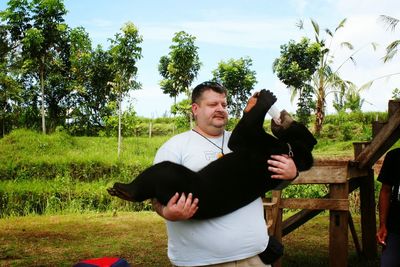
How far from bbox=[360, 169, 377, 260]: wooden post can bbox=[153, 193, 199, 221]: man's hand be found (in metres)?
4.27

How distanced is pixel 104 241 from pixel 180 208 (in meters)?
6.18

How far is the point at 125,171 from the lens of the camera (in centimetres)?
1792

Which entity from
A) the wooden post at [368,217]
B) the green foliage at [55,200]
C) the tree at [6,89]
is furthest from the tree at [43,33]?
the wooden post at [368,217]

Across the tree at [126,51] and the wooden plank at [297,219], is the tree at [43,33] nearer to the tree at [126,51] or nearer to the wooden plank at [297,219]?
the tree at [126,51]

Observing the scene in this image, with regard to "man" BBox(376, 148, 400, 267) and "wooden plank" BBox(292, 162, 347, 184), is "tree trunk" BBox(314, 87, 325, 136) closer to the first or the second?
"wooden plank" BBox(292, 162, 347, 184)

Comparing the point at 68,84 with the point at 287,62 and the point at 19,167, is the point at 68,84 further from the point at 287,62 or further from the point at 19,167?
the point at 287,62

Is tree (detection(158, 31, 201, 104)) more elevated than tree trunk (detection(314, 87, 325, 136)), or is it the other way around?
tree (detection(158, 31, 201, 104))

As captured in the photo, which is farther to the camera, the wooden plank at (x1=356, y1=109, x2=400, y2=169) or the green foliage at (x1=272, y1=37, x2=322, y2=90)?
the green foliage at (x1=272, y1=37, x2=322, y2=90)

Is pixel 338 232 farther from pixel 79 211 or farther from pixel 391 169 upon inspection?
pixel 79 211

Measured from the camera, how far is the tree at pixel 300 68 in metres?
29.1

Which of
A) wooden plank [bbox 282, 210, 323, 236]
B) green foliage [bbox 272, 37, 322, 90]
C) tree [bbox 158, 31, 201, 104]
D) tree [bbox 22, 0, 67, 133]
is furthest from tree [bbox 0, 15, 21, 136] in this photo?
wooden plank [bbox 282, 210, 323, 236]

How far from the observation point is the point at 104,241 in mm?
8000

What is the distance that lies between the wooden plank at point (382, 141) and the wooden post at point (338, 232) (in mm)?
486

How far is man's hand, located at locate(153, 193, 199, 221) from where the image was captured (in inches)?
85.4
